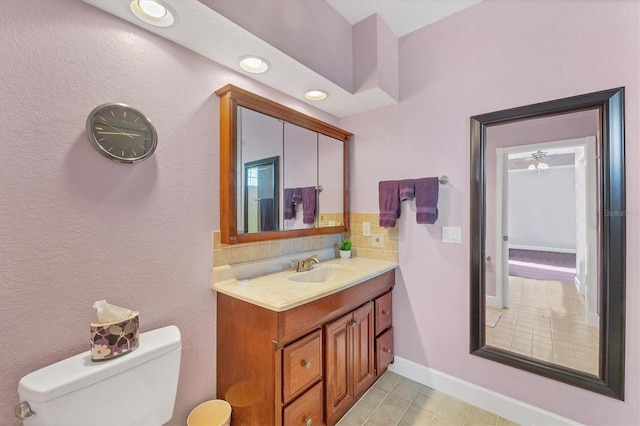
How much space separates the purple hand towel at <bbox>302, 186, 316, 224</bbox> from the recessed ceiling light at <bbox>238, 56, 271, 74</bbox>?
87cm

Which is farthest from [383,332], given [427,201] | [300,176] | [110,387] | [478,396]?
[110,387]

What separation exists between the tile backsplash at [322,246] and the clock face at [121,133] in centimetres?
56

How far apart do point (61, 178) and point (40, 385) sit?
739mm

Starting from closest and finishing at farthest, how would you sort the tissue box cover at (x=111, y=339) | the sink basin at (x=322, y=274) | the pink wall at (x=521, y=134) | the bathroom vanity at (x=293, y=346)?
the tissue box cover at (x=111, y=339)
the bathroom vanity at (x=293, y=346)
the pink wall at (x=521, y=134)
the sink basin at (x=322, y=274)

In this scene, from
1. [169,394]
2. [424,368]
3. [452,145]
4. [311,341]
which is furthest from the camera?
[424,368]

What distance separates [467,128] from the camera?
1.80 meters

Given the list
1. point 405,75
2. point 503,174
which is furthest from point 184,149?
point 503,174

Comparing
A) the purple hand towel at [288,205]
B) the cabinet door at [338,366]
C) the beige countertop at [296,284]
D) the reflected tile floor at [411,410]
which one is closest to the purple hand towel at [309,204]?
the purple hand towel at [288,205]

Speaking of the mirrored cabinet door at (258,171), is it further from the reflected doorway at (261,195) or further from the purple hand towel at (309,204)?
the purple hand towel at (309,204)

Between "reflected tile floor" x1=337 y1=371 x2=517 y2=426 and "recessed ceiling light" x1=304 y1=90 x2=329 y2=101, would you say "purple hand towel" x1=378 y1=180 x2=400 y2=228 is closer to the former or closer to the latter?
"recessed ceiling light" x1=304 y1=90 x2=329 y2=101

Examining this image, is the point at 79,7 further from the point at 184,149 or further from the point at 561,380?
the point at 561,380

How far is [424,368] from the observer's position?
1.99 meters

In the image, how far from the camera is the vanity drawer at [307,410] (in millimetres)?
1288

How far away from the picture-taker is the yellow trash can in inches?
55.2
